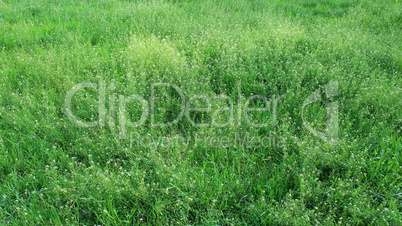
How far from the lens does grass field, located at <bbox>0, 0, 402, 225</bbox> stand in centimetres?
289

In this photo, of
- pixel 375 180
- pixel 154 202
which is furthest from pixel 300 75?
pixel 154 202

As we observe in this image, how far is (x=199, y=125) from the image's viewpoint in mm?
3916

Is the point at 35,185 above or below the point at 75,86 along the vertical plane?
below

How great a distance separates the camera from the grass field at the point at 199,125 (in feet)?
9.50

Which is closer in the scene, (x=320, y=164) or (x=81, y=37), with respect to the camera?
(x=320, y=164)

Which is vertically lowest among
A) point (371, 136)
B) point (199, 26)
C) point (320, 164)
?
point (320, 164)

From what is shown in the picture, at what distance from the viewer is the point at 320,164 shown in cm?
336

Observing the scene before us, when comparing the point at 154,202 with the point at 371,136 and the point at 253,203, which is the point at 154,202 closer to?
the point at 253,203

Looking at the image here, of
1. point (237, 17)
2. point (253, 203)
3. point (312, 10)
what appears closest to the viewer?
point (253, 203)

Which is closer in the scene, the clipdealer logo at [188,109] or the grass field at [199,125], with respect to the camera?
the grass field at [199,125]

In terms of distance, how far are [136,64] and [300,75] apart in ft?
8.81

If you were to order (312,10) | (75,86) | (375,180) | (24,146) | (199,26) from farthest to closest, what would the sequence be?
(312,10), (199,26), (75,86), (24,146), (375,180)

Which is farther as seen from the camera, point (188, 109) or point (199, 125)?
point (188, 109)

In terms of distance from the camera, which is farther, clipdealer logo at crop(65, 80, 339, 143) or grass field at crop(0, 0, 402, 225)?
→ clipdealer logo at crop(65, 80, 339, 143)
